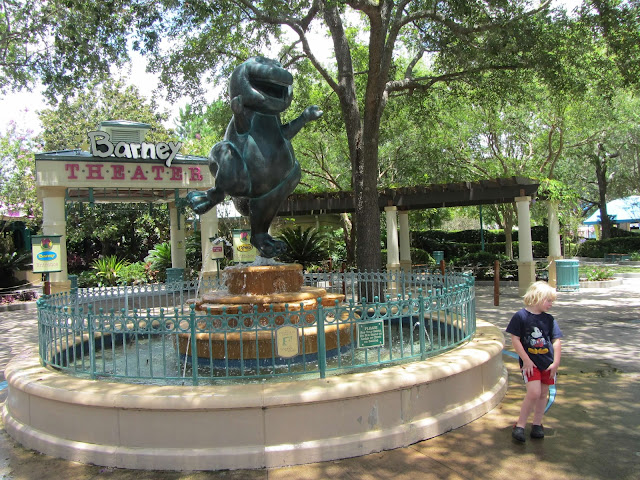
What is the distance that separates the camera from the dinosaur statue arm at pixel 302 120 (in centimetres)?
657

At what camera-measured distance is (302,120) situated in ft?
22.0

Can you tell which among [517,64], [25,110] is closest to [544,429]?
[517,64]

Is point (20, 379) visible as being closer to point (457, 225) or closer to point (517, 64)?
point (517, 64)

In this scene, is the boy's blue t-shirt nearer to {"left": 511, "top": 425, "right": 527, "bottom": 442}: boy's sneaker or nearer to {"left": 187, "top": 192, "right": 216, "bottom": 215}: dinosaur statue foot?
{"left": 511, "top": 425, "right": 527, "bottom": 442}: boy's sneaker

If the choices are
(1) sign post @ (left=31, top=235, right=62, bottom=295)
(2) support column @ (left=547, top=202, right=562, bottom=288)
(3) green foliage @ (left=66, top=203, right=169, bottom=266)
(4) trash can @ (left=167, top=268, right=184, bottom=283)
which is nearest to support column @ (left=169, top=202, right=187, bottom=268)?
(4) trash can @ (left=167, top=268, right=184, bottom=283)

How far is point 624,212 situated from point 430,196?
1158 inches

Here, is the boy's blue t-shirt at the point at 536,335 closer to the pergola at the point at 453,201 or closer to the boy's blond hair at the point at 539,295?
the boy's blond hair at the point at 539,295

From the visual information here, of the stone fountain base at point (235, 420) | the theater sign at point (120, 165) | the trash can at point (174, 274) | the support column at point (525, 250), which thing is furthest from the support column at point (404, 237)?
the stone fountain base at point (235, 420)

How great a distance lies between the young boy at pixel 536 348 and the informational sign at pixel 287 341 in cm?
195

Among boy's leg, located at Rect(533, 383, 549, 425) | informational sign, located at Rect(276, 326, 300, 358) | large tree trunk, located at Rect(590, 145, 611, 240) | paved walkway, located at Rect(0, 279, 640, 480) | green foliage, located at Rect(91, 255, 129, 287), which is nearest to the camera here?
paved walkway, located at Rect(0, 279, 640, 480)

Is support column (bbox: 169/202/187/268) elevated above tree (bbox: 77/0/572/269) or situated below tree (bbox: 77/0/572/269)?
below

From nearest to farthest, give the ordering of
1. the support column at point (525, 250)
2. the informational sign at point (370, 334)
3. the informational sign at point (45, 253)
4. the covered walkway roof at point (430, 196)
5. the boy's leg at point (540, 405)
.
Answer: the boy's leg at point (540, 405) → the informational sign at point (370, 334) → the informational sign at point (45, 253) → the covered walkway roof at point (430, 196) → the support column at point (525, 250)

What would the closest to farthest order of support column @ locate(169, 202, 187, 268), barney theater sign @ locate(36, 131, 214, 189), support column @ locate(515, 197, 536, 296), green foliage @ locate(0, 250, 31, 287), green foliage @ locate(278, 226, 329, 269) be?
barney theater sign @ locate(36, 131, 214, 189), support column @ locate(515, 197, 536, 296), support column @ locate(169, 202, 187, 268), green foliage @ locate(278, 226, 329, 269), green foliage @ locate(0, 250, 31, 287)

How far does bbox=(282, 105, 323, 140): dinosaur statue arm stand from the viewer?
657 cm
